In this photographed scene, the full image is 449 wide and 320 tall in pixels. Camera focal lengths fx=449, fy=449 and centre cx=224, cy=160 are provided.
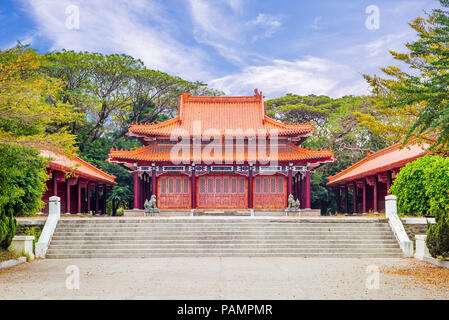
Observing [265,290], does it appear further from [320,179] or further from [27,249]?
[320,179]

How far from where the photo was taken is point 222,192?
27.8m

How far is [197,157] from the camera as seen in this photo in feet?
88.6

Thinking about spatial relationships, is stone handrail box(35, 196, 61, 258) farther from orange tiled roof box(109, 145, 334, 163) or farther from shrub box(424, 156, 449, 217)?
shrub box(424, 156, 449, 217)

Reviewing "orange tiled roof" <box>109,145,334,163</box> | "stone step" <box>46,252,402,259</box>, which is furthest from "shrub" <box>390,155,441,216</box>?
"orange tiled roof" <box>109,145,334,163</box>

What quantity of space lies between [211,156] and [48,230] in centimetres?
1268

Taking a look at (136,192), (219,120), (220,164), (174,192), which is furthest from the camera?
(219,120)

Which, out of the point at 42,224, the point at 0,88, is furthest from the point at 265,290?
the point at 42,224

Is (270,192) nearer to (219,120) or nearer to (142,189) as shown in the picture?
(219,120)

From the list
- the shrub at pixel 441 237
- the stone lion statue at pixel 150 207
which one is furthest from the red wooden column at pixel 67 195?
the shrub at pixel 441 237

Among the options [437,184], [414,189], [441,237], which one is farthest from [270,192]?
[441,237]

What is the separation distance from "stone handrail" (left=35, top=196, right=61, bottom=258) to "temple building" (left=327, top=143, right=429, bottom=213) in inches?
577

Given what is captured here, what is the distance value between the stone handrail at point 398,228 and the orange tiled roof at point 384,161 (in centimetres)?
239

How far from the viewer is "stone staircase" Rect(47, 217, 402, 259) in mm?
15188

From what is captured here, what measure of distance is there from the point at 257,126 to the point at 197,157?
5.07 m
